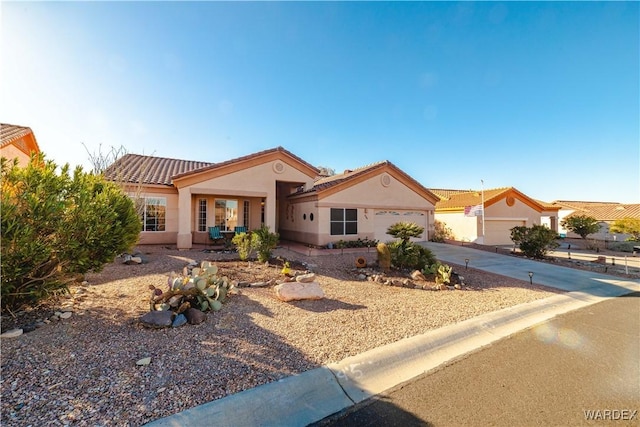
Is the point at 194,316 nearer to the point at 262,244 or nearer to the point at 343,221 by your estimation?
the point at 262,244

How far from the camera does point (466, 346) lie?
194 inches

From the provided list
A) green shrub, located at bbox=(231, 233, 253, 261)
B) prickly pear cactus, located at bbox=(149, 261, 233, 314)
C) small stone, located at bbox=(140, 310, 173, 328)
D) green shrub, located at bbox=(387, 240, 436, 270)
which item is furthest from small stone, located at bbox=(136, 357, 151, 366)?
green shrub, located at bbox=(387, 240, 436, 270)

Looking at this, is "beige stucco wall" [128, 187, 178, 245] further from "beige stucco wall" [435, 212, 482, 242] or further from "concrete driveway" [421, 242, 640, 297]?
"beige stucco wall" [435, 212, 482, 242]

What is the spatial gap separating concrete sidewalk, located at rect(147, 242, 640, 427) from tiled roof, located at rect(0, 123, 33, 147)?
55.5 ft

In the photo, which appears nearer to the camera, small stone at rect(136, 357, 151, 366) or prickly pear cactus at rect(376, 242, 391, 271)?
small stone at rect(136, 357, 151, 366)

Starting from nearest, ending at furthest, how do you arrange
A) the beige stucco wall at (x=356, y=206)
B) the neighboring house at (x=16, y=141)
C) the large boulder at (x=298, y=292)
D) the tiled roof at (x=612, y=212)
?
the large boulder at (x=298, y=292)
the neighboring house at (x=16, y=141)
the beige stucco wall at (x=356, y=206)
the tiled roof at (x=612, y=212)

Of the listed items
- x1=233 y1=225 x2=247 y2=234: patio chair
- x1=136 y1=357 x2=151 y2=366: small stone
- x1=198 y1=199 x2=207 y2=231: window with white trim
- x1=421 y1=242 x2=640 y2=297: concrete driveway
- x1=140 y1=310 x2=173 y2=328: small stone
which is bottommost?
x1=421 y1=242 x2=640 y2=297: concrete driveway

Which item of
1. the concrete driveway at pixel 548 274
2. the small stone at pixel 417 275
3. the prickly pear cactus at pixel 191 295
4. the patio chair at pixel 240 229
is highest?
the patio chair at pixel 240 229

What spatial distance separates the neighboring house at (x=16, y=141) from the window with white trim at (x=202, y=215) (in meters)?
7.24

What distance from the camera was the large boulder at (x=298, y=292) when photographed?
6.80m

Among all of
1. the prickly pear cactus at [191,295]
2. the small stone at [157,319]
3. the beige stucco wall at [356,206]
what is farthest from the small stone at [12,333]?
the beige stucco wall at [356,206]

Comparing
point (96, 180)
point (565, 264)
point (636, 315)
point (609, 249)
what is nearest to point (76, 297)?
point (96, 180)

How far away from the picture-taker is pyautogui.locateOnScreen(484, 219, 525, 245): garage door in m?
21.6

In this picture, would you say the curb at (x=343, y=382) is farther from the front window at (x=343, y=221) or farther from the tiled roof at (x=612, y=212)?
the tiled roof at (x=612, y=212)
